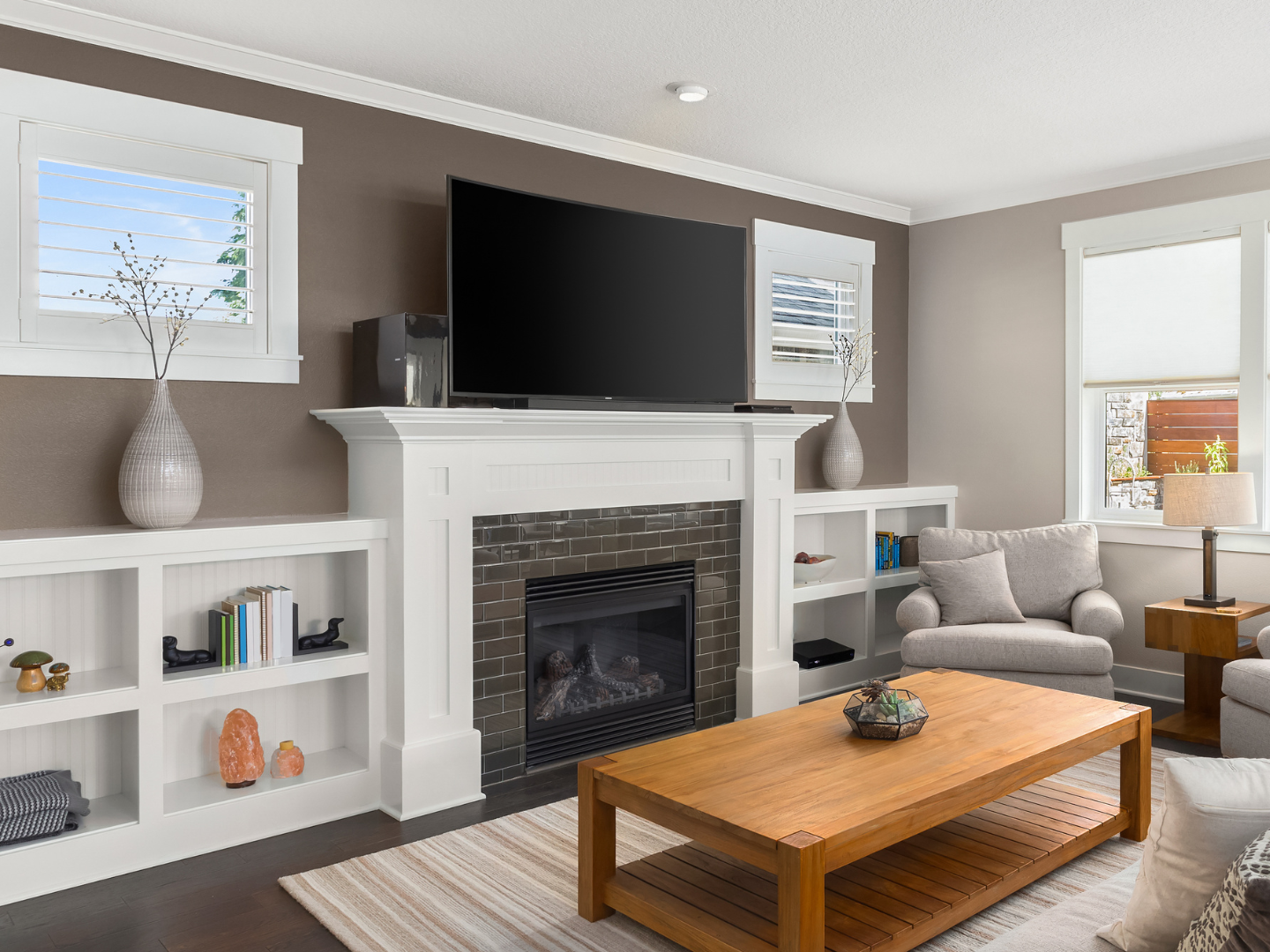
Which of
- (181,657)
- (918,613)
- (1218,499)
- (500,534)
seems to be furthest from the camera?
(918,613)

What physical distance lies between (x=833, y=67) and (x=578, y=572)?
6.82 feet

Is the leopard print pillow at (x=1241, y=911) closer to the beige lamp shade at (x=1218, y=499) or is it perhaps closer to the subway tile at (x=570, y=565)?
the subway tile at (x=570, y=565)

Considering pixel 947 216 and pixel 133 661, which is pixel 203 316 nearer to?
pixel 133 661

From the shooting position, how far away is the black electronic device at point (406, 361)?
328 cm

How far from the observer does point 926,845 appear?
2697 millimetres

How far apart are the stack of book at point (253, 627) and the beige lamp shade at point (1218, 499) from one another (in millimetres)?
3640

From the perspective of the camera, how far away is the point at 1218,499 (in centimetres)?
405

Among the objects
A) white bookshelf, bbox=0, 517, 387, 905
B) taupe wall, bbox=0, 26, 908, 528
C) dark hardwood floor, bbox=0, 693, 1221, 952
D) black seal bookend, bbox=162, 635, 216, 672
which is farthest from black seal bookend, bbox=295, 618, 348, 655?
dark hardwood floor, bbox=0, 693, 1221, 952

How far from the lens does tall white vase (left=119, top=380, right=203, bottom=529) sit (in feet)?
Answer: 9.39

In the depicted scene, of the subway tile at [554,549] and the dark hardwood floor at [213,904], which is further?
the subway tile at [554,549]

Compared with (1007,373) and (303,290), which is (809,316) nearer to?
(1007,373)

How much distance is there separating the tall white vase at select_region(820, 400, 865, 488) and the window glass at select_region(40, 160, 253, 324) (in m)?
2.96

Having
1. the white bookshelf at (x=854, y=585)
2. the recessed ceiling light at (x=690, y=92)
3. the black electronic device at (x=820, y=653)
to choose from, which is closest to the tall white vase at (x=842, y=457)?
the white bookshelf at (x=854, y=585)

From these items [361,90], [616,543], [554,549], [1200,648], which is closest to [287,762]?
[554,549]
